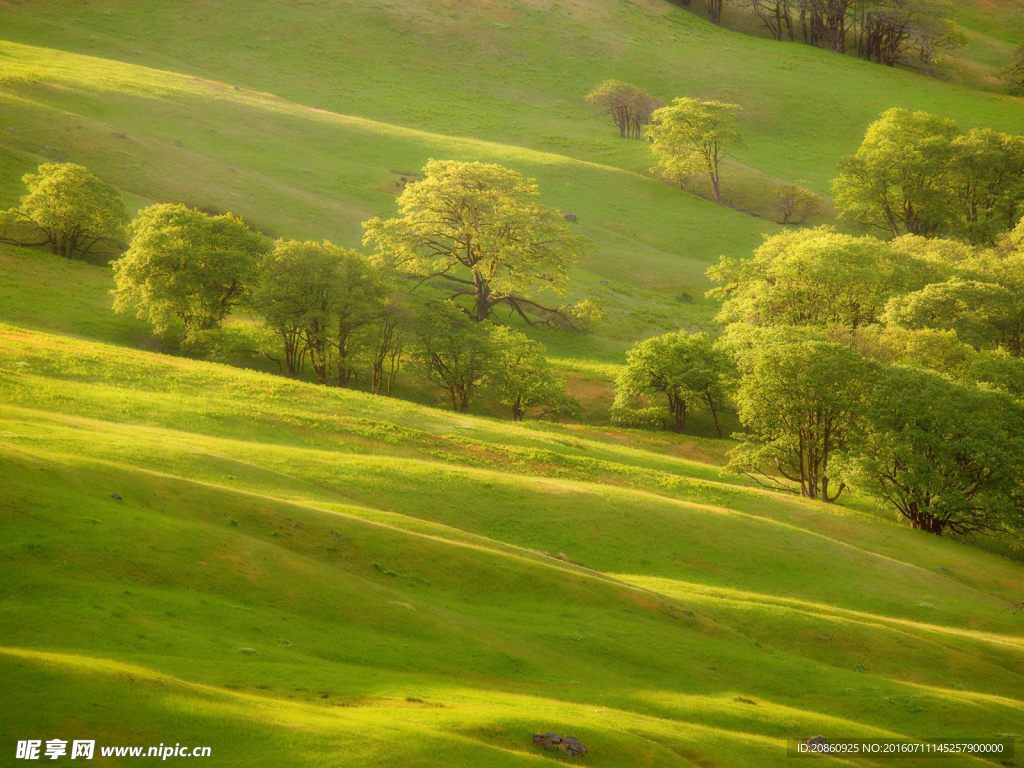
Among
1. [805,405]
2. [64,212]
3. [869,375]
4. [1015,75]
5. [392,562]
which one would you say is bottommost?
[392,562]

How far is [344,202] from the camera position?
97812 mm

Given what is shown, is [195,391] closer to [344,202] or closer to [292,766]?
[292,766]

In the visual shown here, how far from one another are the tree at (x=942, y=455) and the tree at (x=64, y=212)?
168 ft

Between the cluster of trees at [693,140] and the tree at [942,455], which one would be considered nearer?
the tree at [942,455]

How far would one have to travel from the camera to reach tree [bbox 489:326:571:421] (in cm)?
6831

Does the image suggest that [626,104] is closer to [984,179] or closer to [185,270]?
[984,179]

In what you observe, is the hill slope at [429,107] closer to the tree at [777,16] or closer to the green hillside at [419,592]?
the tree at [777,16]

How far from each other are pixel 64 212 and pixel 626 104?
8777 cm

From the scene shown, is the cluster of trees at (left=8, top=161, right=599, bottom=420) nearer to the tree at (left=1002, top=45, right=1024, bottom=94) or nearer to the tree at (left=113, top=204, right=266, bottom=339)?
the tree at (left=113, top=204, right=266, bottom=339)

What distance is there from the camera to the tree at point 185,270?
6538 cm

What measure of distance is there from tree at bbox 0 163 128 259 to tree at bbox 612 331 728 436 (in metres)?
36.7

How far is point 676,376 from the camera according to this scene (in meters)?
71.9

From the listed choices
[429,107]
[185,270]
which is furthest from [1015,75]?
[185,270]

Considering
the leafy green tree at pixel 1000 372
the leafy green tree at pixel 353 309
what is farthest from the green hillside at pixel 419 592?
the leafy green tree at pixel 1000 372
